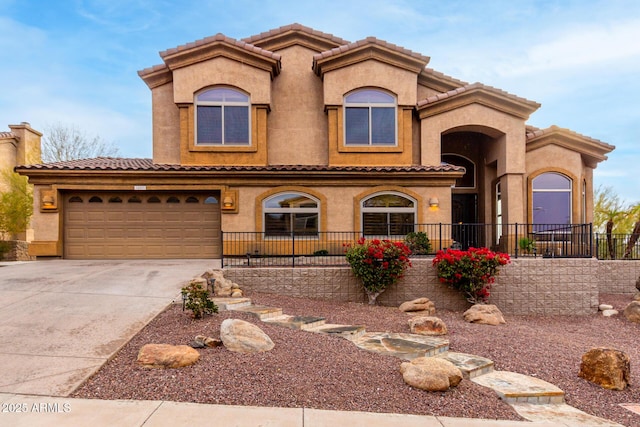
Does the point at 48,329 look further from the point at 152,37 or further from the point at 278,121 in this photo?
the point at 152,37

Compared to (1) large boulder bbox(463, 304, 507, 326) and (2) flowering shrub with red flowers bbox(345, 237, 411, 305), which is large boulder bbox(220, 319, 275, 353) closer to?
(2) flowering shrub with red flowers bbox(345, 237, 411, 305)

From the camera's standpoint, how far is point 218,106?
16266 mm

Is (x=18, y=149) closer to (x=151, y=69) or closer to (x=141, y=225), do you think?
(x=151, y=69)

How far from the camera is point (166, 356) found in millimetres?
5605

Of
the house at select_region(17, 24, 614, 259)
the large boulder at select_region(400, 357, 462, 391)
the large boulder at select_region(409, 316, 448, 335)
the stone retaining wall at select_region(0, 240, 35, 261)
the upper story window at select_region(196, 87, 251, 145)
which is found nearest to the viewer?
the large boulder at select_region(400, 357, 462, 391)

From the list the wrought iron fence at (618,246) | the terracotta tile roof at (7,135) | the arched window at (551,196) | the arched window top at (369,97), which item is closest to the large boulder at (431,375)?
the arched window top at (369,97)

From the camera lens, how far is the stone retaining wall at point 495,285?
37.8ft

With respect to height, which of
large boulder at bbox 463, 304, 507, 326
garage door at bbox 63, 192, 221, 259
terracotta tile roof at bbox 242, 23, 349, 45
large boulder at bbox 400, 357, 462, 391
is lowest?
large boulder at bbox 463, 304, 507, 326

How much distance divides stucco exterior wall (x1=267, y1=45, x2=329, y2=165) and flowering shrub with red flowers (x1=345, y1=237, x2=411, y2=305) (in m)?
6.52

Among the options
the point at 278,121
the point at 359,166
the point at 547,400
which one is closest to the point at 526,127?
the point at 359,166

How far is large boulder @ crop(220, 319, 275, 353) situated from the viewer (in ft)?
20.2

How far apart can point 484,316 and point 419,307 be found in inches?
59.0

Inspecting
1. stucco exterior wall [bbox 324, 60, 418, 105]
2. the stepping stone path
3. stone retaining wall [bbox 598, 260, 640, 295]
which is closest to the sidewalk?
the stepping stone path

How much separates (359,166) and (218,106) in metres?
5.70
